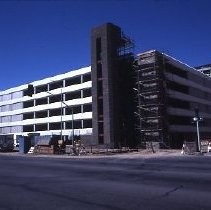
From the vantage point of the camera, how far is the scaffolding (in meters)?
58.6

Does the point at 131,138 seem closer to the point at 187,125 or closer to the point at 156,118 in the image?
the point at 156,118

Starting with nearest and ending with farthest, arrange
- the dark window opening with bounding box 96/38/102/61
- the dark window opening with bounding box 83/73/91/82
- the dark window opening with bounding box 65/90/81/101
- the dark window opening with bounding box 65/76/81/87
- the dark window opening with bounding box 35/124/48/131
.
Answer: the dark window opening with bounding box 96/38/102/61
the dark window opening with bounding box 83/73/91/82
the dark window opening with bounding box 65/90/81/101
the dark window opening with bounding box 65/76/81/87
the dark window opening with bounding box 35/124/48/131

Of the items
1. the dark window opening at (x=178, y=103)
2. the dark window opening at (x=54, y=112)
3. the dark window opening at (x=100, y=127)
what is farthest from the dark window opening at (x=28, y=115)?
the dark window opening at (x=178, y=103)

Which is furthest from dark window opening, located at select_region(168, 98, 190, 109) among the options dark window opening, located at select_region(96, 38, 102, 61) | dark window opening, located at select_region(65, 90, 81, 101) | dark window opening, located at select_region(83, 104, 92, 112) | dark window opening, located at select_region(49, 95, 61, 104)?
dark window opening, located at select_region(49, 95, 61, 104)

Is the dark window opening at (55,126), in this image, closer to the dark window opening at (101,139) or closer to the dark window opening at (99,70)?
the dark window opening at (101,139)

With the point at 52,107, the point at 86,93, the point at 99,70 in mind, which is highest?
the point at 99,70

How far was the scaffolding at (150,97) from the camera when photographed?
192ft

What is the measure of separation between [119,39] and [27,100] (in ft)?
109

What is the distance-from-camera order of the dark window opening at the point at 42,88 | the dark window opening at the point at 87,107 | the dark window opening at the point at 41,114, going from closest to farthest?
the dark window opening at the point at 87,107, the dark window opening at the point at 42,88, the dark window opening at the point at 41,114

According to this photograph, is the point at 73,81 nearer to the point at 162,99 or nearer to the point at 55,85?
the point at 55,85

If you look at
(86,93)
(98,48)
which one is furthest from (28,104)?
(98,48)

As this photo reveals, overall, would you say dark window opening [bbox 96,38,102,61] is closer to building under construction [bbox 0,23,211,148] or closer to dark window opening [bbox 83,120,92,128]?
building under construction [bbox 0,23,211,148]

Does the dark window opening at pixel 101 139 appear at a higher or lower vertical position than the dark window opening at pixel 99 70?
lower

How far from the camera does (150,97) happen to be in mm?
59719
